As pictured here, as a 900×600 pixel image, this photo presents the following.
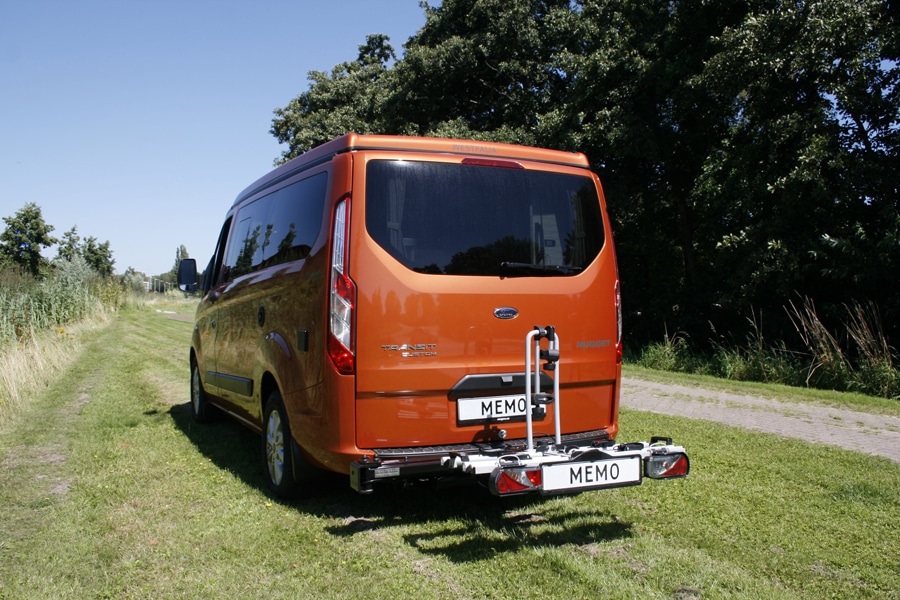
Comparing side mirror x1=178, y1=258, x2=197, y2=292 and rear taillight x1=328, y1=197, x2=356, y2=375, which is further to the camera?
side mirror x1=178, y1=258, x2=197, y2=292

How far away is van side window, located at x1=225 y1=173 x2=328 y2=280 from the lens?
4926 mm

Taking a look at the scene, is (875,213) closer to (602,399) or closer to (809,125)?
(809,125)

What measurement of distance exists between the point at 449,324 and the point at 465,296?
8.0 inches

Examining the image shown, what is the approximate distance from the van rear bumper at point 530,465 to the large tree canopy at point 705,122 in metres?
9.62

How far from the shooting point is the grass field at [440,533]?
148 inches

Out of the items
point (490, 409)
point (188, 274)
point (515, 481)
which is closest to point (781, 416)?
point (490, 409)

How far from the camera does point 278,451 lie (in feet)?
17.6

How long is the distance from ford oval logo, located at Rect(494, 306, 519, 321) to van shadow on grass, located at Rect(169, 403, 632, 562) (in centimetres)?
103

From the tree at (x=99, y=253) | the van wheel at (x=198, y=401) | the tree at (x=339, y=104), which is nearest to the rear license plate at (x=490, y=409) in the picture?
the van wheel at (x=198, y=401)

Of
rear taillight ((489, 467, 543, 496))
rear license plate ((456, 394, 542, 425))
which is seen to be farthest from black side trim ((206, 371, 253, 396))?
rear taillight ((489, 467, 543, 496))

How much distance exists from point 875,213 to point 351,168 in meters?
11.6

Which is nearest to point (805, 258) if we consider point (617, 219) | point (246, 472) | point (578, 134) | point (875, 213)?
point (875, 213)

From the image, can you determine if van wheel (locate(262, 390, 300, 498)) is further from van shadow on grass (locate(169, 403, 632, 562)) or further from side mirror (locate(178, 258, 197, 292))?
side mirror (locate(178, 258, 197, 292))

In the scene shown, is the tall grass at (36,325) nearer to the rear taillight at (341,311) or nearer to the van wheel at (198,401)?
the van wheel at (198,401)
